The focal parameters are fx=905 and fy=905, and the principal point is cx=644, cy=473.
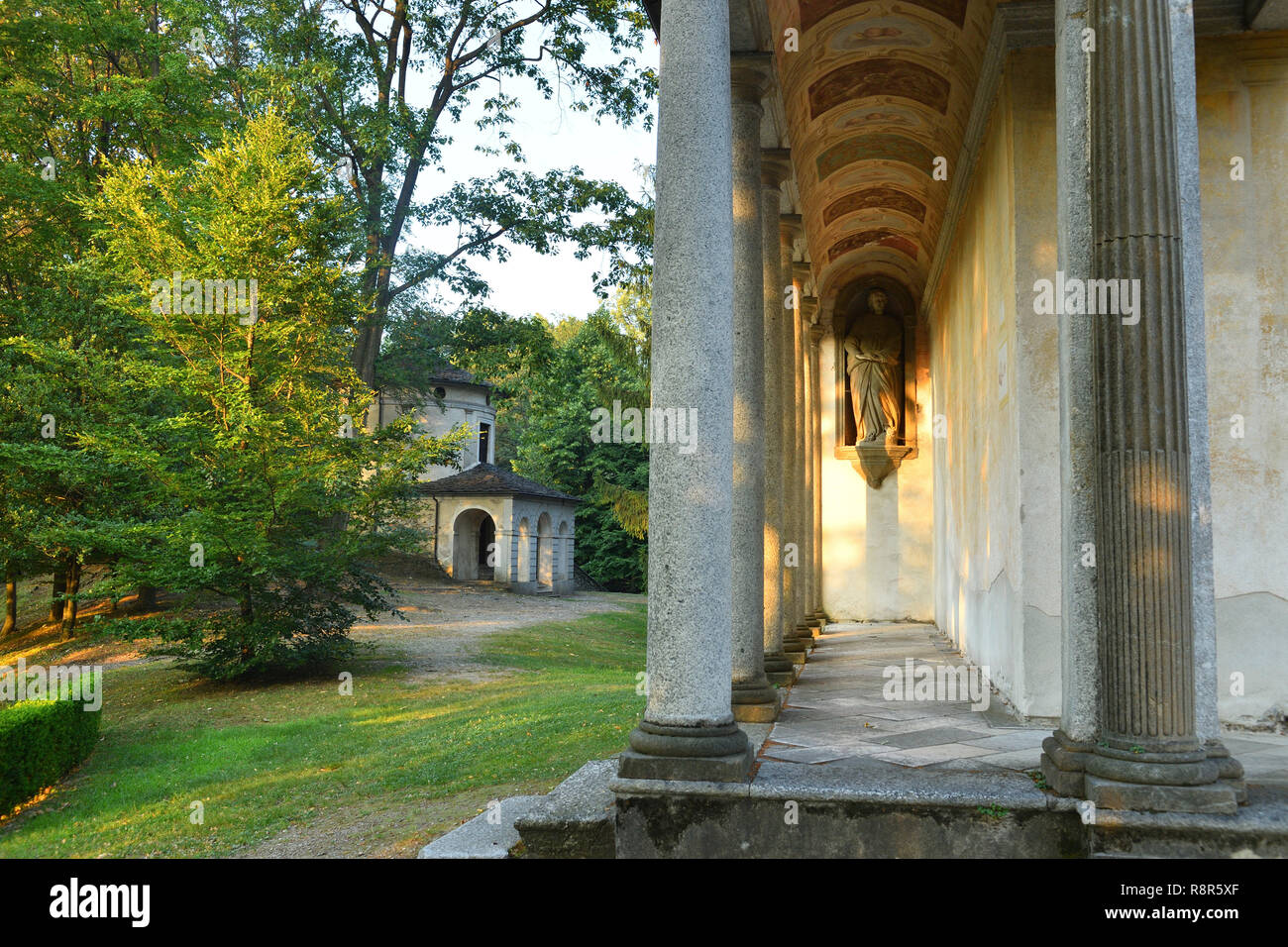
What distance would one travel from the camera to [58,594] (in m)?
20.8

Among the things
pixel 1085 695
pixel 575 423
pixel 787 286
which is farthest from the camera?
pixel 575 423

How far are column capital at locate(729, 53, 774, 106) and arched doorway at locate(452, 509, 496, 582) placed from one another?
3224 centimetres

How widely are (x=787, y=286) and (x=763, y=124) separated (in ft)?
7.43

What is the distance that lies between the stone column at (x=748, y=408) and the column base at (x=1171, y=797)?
3.02 m

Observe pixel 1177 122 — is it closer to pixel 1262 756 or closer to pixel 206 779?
pixel 1262 756

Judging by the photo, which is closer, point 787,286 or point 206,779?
point 206,779

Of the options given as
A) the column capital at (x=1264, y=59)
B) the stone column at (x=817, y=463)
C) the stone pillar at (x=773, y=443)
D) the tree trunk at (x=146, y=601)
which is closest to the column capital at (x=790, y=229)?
the stone pillar at (x=773, y=443)

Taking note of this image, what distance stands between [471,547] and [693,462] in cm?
3585

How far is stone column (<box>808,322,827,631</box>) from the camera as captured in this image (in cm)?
1667

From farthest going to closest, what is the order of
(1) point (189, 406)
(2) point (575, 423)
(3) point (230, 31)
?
(2) point (575, 423), (3) point (230, 31), (1) point (189, 406)

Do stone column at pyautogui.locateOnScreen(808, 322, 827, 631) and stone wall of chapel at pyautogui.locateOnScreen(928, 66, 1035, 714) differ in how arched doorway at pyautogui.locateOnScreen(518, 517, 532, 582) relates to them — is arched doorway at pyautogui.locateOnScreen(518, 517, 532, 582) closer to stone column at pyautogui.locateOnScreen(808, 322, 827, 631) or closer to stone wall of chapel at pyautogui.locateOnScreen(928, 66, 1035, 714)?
stone column at pyautogui.locateOnScreen(808, 322, 827, 631)

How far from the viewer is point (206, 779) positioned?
34.2 feet
